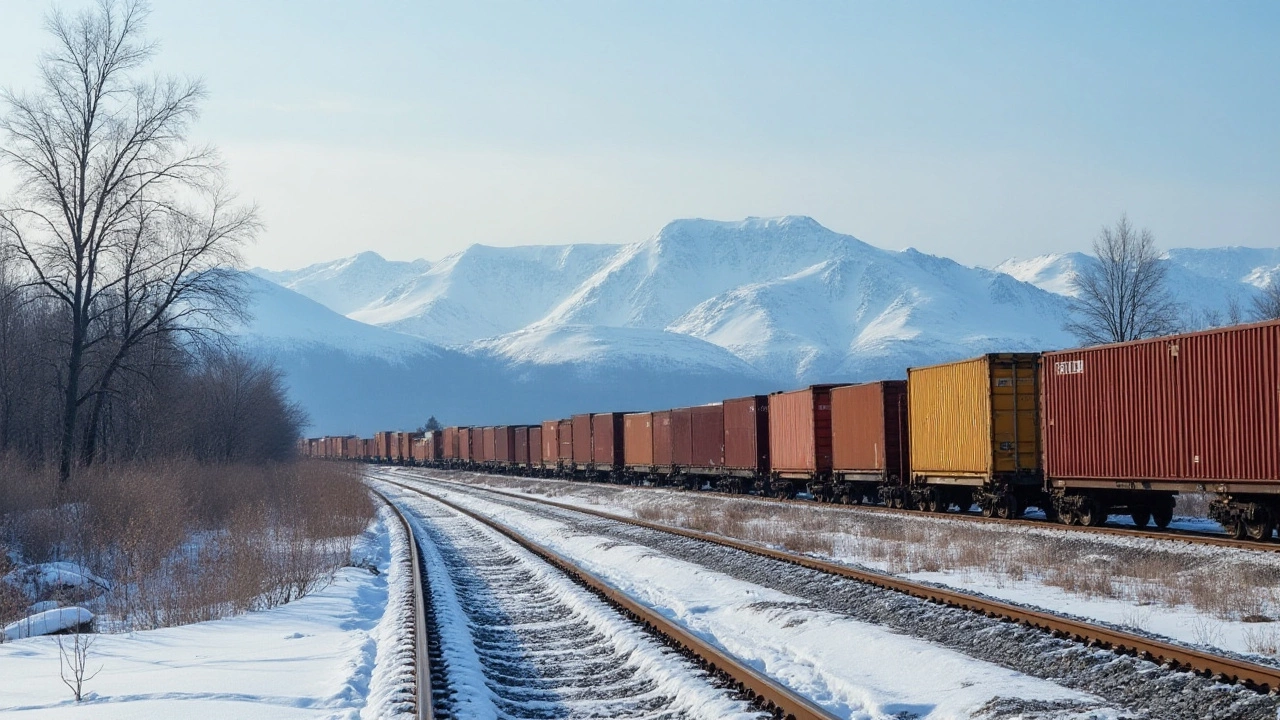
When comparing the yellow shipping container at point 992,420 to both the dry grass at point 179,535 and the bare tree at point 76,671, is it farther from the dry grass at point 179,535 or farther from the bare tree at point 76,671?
the bare tree at point 76,671

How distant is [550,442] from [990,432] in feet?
144

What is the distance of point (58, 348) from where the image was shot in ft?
129

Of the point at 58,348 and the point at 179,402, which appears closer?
the point at 58,348

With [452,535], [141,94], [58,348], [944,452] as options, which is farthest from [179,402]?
[944,452]

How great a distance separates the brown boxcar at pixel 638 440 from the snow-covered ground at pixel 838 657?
109 feet

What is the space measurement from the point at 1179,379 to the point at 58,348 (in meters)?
35.1

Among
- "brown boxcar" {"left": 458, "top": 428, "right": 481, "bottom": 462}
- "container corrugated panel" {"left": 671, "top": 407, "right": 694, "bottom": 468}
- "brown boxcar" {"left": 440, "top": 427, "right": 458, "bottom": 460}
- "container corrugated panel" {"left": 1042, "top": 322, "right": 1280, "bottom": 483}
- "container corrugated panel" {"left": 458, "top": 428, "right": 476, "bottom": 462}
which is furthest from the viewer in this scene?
"brown boxcar" {"left": 440, "top": 427, "right": 458, "bottom": 460}

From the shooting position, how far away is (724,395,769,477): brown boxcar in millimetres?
38375

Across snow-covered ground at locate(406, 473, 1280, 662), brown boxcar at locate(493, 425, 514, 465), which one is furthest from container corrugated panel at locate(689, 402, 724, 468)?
brown boxcar at locate(493, 425, 514, 465)

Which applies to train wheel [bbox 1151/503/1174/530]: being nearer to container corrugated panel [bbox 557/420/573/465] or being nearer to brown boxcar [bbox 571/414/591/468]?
brown boxcar [bbox 571/414/591/468]

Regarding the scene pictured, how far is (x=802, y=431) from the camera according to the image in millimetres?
33750

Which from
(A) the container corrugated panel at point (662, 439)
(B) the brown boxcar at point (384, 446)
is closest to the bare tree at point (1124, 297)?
(A) the container corrugated panel at point (662, 439)

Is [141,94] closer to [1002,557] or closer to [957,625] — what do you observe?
[1002,557]

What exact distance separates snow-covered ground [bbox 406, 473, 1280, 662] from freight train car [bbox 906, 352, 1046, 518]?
1.61 metres
